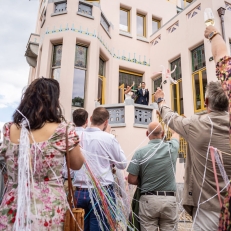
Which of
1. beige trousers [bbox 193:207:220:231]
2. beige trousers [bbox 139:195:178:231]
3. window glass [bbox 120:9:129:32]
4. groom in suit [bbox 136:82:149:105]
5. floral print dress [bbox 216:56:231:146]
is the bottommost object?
beige trousers [bbox 139:195:178:231]

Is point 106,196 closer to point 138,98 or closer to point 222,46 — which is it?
point 222,46

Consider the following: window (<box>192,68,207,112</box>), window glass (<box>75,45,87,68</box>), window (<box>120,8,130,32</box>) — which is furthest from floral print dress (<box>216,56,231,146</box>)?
window (<box>120,8,130,32</box>)

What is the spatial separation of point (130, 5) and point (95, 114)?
411 inches

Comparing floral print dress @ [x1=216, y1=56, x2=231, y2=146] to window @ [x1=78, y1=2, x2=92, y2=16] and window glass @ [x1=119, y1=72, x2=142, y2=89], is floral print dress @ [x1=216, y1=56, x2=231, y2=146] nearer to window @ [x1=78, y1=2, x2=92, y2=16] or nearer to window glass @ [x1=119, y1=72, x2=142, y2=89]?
window @ [x1=78, y1=2, x2=92, y2=16]

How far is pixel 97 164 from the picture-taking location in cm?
247

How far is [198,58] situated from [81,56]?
15.4ft

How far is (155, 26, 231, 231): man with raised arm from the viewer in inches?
66.1

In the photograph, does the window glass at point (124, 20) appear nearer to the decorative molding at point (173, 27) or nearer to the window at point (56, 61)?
the decorative molding at point (173, 27)

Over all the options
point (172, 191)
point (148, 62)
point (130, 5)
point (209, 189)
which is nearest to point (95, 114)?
point (172, 191)

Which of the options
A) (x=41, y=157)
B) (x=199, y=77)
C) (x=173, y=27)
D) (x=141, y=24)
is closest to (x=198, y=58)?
(x=199, y=77)

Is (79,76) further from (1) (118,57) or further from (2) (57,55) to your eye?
(1) (118,57)

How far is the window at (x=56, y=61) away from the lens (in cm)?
863

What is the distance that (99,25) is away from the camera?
923 cm

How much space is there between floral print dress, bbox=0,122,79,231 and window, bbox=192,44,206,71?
839cm
